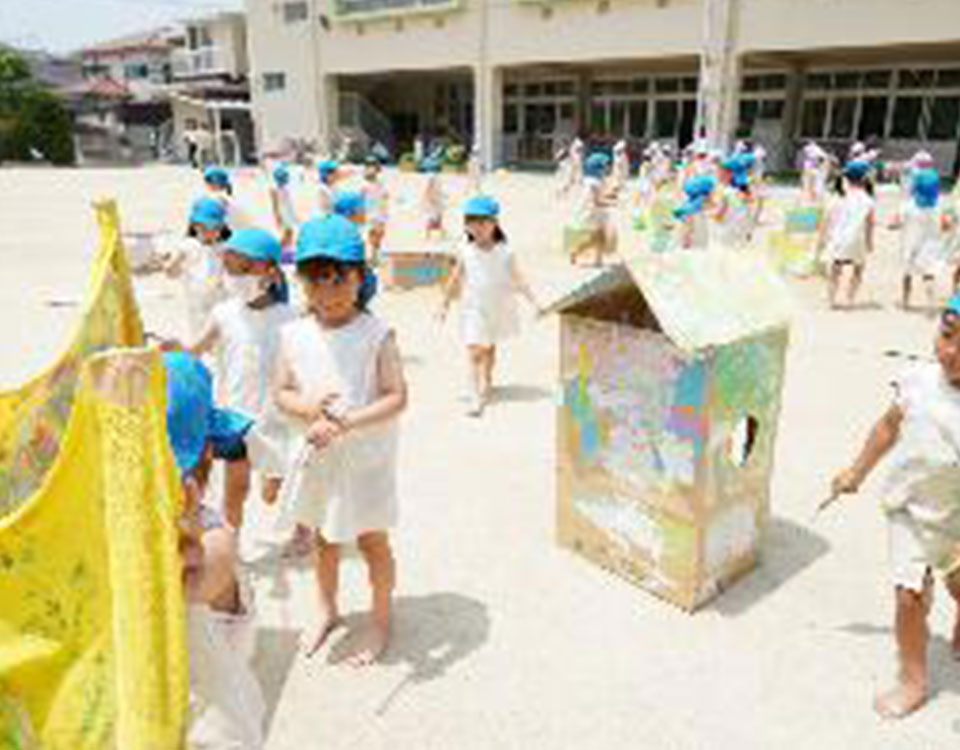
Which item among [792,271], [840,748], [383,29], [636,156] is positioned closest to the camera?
[840,748]

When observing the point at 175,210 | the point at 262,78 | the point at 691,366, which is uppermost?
the point at 262,78

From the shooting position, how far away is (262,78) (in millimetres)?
38625

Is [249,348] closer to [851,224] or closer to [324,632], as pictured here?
[324,632]

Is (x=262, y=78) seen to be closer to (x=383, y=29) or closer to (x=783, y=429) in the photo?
(x=383, y=29)

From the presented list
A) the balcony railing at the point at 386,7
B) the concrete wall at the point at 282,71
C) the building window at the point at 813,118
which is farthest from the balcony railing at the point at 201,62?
the building window at the point at 813,118

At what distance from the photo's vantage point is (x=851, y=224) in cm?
898

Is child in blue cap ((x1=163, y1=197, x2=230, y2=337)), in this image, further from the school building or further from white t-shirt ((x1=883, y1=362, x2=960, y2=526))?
the school building

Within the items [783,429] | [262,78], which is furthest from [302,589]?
[262,78]

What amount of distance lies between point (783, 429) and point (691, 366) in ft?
9.10

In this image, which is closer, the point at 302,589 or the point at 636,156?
the point at 302,589

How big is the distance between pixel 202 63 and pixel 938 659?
48510 mm

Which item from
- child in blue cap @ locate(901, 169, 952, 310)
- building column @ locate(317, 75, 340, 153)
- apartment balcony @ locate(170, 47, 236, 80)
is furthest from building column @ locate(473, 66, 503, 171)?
child in blue cap @ locate(901, 169, 952, 310)

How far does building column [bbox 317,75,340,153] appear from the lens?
119 feet

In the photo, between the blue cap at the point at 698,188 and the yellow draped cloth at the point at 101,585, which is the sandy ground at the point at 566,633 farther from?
the blue cap at the point at 698,188
